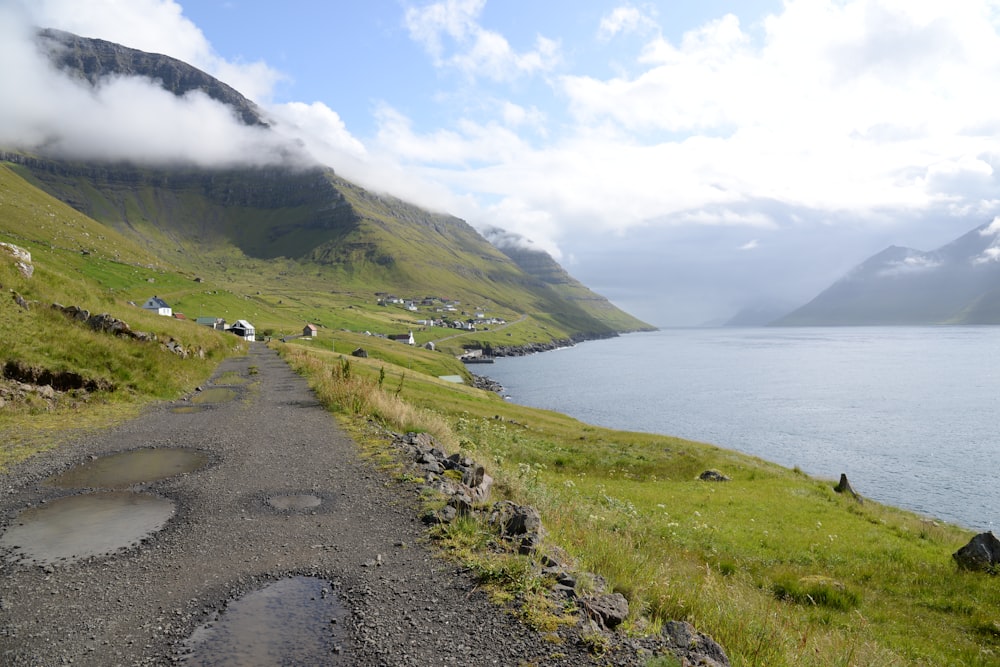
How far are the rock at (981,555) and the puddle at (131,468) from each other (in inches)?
1052

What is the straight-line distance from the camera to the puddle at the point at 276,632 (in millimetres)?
6516

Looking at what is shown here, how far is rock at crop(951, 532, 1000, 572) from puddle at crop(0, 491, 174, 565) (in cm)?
2611

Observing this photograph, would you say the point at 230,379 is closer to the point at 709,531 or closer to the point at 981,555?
the point at 709,531

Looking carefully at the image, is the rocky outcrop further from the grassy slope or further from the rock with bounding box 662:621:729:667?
the grassy slope

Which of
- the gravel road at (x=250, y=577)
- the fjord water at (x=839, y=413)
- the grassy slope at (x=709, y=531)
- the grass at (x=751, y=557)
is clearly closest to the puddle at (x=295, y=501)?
the gravel road at (x=250, y=577)

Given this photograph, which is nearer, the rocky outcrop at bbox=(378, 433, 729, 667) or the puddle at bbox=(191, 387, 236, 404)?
the rocky outcrop at bbox=(378, 433, 729, 667)

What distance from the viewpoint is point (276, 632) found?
23.1 feet

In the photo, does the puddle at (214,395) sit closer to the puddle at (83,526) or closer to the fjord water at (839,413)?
the puddle at (83,526)

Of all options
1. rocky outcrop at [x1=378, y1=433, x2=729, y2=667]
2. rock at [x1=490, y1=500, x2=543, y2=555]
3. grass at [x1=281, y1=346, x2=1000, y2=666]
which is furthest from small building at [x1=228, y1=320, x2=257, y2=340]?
rock at [x1=490, y1=500, x2=543, y2=555]

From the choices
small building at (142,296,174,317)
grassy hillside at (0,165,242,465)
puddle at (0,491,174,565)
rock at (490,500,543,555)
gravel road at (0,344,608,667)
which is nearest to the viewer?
gravel road at (0,344,608,667)

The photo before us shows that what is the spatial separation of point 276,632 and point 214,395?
2419 cm

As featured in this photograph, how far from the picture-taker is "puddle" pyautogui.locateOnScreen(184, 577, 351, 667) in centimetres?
652

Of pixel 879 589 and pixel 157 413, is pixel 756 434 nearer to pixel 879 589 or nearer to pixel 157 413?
pixel 879 589

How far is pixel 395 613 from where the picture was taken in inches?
295
